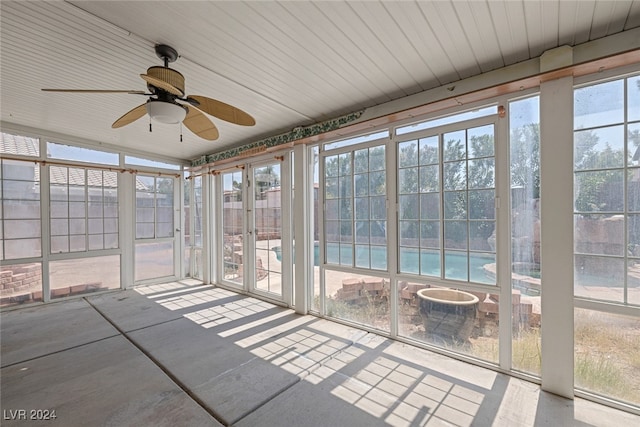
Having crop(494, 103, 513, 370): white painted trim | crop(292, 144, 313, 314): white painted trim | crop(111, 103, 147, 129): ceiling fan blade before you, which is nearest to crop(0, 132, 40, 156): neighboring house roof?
crop(111, 103, 147, 129): ceiling fan blade

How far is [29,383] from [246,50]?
3.07 meters

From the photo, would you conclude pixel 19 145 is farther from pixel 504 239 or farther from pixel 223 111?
pixel 504 239

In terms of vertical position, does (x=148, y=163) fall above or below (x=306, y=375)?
above

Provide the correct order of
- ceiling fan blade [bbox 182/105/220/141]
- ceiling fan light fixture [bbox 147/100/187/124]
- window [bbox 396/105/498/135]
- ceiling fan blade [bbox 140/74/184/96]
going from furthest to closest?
1. window [bbox 396/105/498/135]
2. ceiling fan blade [bbox 182/105/220/141]
3. ceiling fan light fixture [bbox 147/100/187/124]
4. ceiling fan blade [bbox 140/74/184/96]

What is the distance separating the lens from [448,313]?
2.64 m

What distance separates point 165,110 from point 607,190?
313 cm

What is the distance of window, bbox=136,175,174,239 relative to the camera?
511 centimetres

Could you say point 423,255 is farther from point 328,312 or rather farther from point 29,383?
point 29,383

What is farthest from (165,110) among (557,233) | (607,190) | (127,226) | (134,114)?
(127,226)

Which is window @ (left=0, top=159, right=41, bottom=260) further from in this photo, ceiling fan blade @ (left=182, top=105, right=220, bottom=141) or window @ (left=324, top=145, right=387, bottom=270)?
window @ (left=324, top=145, right=387, bottom=270)

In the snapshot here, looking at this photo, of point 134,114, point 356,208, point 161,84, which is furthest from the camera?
point 356,208

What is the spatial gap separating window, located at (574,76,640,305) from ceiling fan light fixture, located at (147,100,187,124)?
2906 millimetres

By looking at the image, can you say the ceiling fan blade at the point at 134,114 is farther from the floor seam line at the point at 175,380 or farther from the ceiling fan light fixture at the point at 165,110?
the floor seam line at the point at 175,380

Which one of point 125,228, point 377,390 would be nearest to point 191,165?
point 125,228
